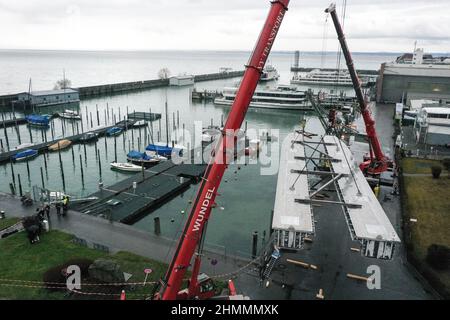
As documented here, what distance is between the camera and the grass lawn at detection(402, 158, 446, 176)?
43.2 metres

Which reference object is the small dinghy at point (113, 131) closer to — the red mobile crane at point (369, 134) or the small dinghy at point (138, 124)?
the small dinghy at point (138, 124)

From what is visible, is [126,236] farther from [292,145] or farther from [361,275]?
[292,145]

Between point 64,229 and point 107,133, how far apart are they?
43532 mm

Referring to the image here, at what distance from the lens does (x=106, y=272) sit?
797 inches

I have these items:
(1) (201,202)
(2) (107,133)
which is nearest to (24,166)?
(2) (107,133)

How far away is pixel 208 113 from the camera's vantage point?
103500 mm

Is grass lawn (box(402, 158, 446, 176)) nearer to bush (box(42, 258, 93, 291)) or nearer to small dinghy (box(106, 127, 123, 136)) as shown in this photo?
bush (box(42, 258, 93, 291))

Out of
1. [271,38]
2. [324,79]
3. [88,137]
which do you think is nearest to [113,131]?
[88,137]

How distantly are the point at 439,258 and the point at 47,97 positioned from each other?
102 meters

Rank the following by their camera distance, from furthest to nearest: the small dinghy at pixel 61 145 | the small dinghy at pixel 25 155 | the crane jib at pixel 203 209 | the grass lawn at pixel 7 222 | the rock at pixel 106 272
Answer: the small dinghy at pixel 61 145
the small dinghy at pixel 25 155
the grass lawn at pixel 7 222
the rock at pixel 106 272
the crane jib at pixel 203 209

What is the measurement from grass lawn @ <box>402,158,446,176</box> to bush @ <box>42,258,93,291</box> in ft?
125

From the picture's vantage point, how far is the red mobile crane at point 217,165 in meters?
14.4

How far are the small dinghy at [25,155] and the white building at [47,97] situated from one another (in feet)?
152

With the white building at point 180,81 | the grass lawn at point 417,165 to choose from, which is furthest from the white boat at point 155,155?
the white building at point 180,81
